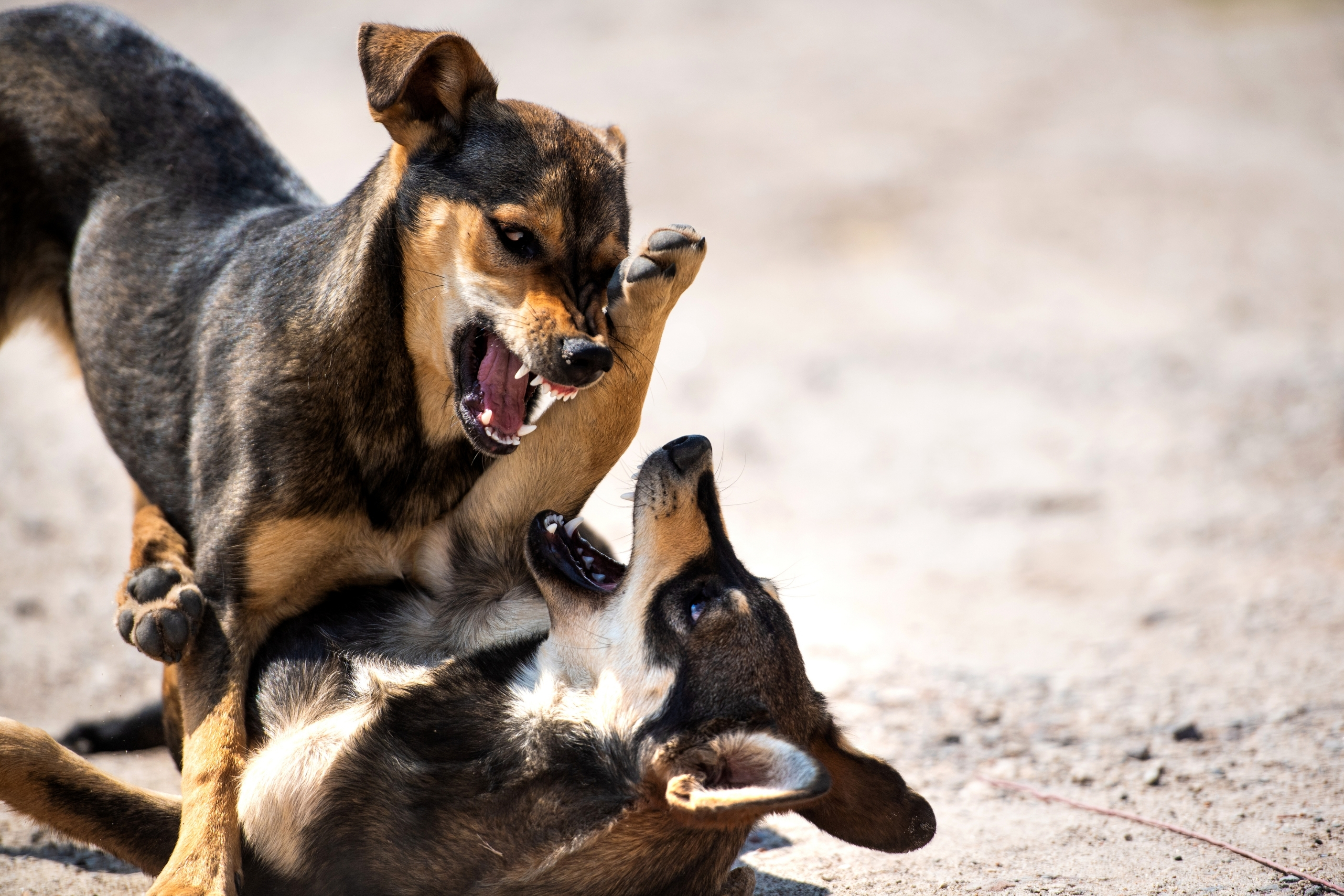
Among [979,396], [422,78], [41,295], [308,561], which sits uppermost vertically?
[422,78]

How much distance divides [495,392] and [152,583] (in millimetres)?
1538

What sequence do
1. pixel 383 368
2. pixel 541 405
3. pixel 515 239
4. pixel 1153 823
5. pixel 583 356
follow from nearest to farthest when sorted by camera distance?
1. pixel 583 356
2. pixel 515 239
3. pixel 383 368
4. pixel 541 405
5. pixel 1153 823

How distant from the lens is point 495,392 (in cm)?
436

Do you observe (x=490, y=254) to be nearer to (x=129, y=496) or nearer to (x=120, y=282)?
(x=120, y=282)

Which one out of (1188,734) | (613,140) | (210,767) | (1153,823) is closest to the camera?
(210,767)

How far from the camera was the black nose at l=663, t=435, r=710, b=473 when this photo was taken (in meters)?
4.20

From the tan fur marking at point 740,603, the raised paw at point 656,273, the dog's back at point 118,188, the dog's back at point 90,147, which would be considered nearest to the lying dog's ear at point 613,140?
the raised paw at point 656,273

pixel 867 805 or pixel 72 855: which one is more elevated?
pixel 867 805

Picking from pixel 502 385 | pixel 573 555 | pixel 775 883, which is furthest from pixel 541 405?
pixel 775 883

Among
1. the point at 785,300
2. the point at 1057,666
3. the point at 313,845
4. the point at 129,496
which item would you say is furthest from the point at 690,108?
the point at 313,845

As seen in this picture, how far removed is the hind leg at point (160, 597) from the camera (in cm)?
427

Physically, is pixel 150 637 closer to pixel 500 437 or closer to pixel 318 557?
pixel 318 557

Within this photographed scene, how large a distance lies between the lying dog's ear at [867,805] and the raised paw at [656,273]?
1690 millimetres

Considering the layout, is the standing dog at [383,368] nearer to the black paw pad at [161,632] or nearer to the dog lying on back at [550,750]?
the black paw pad at [161,632]
